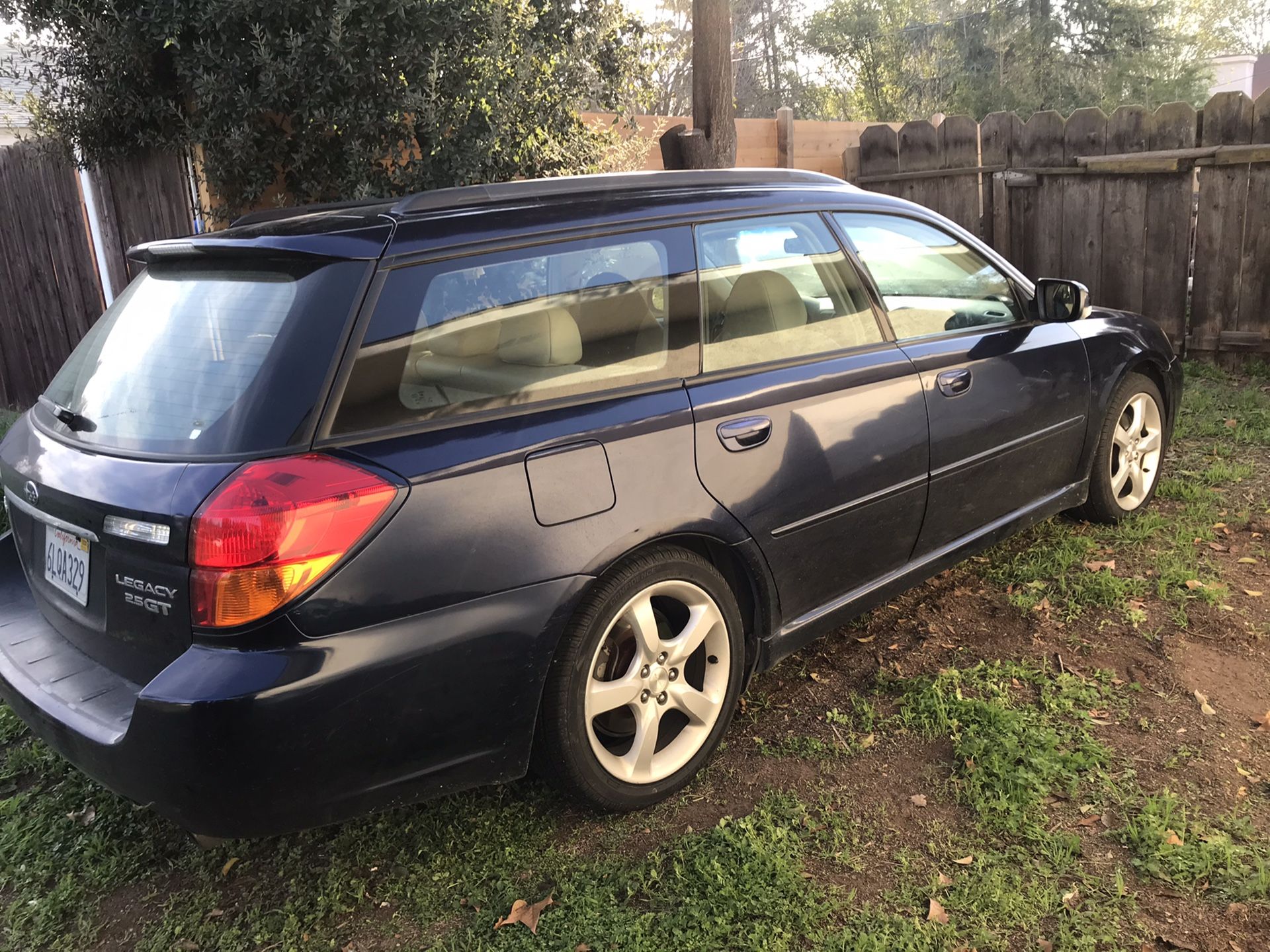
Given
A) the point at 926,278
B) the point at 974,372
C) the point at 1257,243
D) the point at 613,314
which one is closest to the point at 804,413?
the point at 613,314

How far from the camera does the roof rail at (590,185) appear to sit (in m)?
2.61

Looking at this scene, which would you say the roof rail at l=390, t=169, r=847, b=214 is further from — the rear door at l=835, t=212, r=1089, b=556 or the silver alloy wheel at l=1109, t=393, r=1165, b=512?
the silver alloy wheel at l=1109, t=393, r=1165, b=512

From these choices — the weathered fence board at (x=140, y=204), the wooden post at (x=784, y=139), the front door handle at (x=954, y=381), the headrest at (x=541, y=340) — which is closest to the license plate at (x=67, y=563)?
the headrest at (x=541, y=340)

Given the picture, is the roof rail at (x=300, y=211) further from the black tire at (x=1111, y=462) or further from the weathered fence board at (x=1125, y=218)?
the weathered fence board at (x=1125, y=218)

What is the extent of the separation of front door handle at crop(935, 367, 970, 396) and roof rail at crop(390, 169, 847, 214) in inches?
32.7

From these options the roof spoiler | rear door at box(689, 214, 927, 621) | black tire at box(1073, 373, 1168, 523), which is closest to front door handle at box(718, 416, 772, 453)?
rear door at box(689, 214, 927, 621)

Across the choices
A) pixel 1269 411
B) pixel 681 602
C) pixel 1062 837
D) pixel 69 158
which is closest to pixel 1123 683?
pixel 1062 837

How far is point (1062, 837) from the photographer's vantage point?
8.44 ft

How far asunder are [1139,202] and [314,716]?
7694 millimetres

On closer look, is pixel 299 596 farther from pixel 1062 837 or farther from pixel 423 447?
pixel 1062 837

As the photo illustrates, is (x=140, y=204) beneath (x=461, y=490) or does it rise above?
above

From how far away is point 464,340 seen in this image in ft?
8.11

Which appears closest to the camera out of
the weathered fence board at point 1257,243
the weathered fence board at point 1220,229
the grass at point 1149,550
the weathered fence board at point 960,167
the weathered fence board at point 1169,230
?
the grass at point 1149,550

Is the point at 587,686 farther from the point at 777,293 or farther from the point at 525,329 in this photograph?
the point at 777,293
